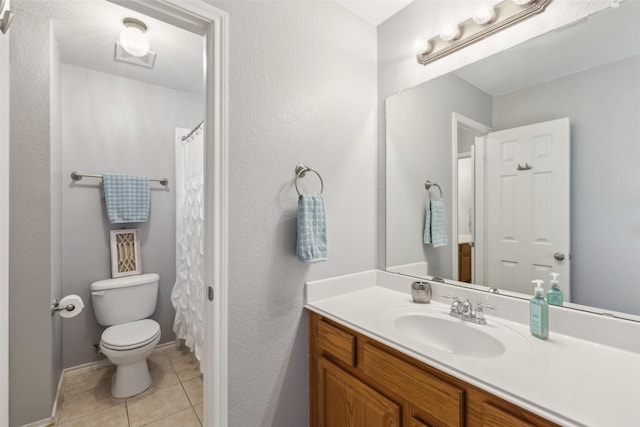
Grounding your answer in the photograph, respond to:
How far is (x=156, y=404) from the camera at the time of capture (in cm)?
187

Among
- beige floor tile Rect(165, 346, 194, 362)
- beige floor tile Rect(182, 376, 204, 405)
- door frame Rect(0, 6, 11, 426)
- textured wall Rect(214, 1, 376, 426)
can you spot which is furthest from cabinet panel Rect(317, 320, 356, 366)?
beige floor tile Rect(165, 346, 194, 362)

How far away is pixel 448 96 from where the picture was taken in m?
1.43

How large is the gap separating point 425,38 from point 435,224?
96 cm

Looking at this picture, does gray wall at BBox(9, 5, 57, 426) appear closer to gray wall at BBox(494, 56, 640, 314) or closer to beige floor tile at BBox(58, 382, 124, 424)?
beige floor tile at BBox(58, 382, 124, 424)

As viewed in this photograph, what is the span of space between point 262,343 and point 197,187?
3.85ft

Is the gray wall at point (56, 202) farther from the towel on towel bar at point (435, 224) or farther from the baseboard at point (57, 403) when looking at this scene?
the towel on towel bar at point (435, 224)

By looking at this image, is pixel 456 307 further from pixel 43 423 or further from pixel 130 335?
pixel 43 423

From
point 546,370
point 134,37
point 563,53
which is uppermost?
point 134,37

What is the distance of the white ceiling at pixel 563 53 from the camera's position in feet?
3.13

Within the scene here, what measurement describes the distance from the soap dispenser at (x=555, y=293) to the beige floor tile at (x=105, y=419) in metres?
2.28

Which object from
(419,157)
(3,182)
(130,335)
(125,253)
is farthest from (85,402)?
(419,157)

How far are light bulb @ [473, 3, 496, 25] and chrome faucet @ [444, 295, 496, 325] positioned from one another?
1.20 m

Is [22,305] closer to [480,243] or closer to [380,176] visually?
[380,176]

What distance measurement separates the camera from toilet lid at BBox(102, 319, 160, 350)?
186 cm
